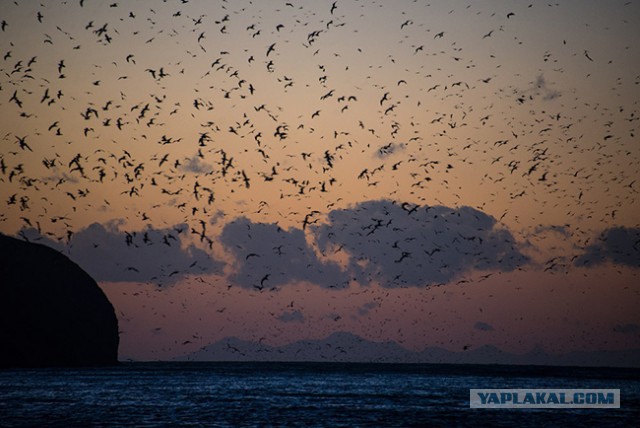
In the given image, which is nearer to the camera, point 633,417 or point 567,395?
point 633,417

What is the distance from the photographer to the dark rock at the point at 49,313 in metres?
176

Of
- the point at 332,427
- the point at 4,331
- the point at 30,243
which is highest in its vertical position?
the point at 30,243

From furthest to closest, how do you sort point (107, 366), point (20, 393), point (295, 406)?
point (107, 366)
point (20, 393)
point (295, 406)

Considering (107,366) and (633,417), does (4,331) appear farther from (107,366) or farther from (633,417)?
(633,417)

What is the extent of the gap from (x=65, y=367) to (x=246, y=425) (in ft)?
458

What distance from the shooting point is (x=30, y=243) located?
19100 cm

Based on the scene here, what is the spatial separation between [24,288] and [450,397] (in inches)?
4540

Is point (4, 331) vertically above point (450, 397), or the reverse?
point (4, 331)

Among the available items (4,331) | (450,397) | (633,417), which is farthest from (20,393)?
(4,331)

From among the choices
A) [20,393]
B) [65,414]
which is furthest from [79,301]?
[65,414]

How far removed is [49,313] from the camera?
7165 inches

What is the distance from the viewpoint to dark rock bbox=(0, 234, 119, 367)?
175625mm

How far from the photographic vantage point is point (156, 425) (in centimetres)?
5619

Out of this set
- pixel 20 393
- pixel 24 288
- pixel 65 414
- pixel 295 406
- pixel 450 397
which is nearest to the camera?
pixel 65 414
